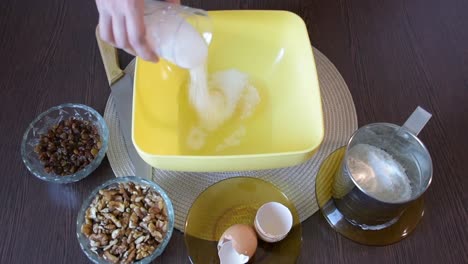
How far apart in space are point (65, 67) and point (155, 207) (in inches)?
16.6

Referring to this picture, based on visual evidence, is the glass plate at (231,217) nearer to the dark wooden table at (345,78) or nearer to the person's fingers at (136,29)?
the dark wooden table at (345,78)

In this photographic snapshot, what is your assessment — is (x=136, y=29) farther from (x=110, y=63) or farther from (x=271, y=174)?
(x=271, y=174)

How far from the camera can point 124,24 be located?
603 millimetres

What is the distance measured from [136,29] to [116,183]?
31 centimetres

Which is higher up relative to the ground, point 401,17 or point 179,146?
point 401,17

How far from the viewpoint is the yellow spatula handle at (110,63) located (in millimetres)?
849

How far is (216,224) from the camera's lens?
738 mm

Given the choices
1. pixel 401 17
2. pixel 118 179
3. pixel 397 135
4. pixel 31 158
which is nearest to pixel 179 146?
pixel 118 179

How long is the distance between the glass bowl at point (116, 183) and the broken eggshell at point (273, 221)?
0.16 meters

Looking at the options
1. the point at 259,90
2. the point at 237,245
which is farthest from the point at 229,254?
the point at 259,90

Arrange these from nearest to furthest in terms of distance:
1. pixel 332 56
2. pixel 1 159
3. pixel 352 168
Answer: pixel 352 168
pixel 1 159
pixel 332 56

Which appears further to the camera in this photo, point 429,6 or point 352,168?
point 429,6

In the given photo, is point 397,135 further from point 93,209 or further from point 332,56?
point 93,209

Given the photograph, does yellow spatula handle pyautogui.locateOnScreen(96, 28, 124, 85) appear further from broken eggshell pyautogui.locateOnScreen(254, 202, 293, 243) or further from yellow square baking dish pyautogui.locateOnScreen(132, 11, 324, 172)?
broken eggshell pyautogui.locateOnScreen(254, 202, 293, 243)
